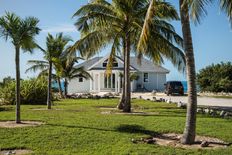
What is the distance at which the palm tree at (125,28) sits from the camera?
17.6 meters

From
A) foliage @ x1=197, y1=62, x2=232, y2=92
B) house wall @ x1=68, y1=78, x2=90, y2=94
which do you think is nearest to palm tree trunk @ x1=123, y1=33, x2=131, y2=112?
foliage @ x1=197, y1=62, x2=232, y2=92

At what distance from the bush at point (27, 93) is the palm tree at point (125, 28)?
724 centimetres

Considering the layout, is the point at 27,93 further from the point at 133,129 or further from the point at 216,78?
the point at 216,78

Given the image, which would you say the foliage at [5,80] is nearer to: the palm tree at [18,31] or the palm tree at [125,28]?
the palm tree at [125,28]

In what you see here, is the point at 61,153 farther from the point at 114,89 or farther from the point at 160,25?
the point at 114,89

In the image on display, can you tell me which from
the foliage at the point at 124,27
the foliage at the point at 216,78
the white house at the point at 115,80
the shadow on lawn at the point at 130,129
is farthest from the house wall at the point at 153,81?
the shadow on lawn at the point at 130,129

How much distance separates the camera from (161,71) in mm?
50812

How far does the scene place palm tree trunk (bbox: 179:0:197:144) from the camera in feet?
31.8

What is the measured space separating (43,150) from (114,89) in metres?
39.0

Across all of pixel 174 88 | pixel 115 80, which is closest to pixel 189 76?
Result: pixel 174 88

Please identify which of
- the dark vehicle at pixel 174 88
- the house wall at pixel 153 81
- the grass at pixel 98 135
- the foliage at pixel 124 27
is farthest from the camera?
the house wall at pixel 153 81

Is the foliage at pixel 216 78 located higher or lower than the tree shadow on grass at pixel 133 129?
higher

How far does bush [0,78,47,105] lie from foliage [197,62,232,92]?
21.9 metres

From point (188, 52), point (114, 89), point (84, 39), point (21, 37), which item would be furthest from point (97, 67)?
point (188, 52)
